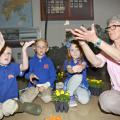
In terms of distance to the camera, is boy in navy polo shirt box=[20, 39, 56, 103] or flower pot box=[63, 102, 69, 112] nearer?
flower pot box=[63, 102, 69, 112]

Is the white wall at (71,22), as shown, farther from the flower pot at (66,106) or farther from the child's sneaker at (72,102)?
the flower pot at (66,106)

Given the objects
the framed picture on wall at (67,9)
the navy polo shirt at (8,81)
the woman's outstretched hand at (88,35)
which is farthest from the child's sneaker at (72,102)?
the framed picture on wall at (67,9)

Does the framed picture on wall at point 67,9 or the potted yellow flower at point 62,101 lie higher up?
the framed picture on wall at point 67,9

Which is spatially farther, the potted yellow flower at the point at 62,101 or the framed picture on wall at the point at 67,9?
the framed picture on wall at the point at 67,9

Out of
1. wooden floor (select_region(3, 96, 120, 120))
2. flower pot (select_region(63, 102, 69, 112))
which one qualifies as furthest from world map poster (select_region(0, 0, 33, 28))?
flower pot (select_region(63, 102, 69, 112))

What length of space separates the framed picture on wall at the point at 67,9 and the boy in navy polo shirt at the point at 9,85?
1.27 m

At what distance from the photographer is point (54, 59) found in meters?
2.68

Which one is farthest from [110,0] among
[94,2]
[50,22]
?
[50,22]

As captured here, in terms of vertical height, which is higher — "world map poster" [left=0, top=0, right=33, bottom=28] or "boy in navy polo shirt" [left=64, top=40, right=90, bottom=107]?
"world map poster" [left=0, top=0, right=33, bottom=28]

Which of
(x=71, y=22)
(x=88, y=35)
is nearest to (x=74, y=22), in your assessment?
(x=71, y=22)

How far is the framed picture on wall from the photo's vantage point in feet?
9.75

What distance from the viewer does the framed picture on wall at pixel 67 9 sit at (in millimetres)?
2973

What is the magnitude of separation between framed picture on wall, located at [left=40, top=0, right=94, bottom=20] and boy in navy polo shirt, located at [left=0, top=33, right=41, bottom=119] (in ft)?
4.17

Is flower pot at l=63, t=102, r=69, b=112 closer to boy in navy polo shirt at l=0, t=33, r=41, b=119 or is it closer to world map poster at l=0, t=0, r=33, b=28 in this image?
boy in navy polo shirt at l=0, t=33, r=41, b=119
